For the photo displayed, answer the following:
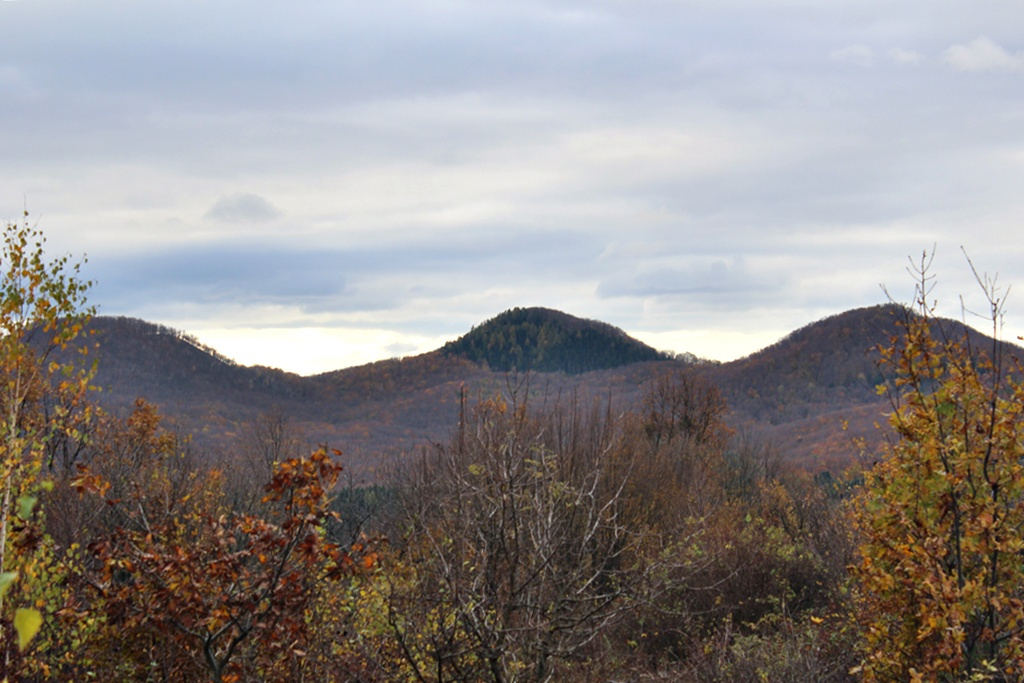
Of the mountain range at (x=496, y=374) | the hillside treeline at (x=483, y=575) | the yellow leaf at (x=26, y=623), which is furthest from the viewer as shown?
the mountain range at (x=496, y=374)

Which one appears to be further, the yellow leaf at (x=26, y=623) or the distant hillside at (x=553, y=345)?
the distant hillside at (x=553, y=345)

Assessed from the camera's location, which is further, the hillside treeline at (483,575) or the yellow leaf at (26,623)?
the hillside treeline at (483,575)

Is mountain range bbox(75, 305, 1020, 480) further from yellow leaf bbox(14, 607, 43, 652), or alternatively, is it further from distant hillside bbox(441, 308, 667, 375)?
yellow leaf bbox(14, 607, 43, 652)

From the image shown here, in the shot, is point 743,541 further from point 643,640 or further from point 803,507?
point 803,507

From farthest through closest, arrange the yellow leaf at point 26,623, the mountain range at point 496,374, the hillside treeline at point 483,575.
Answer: the mountain range at point 496,374 → the hillside treeline at point 483,575 → the yellow leaf at point 26,623

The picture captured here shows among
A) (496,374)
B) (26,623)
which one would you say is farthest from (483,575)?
(496,374)

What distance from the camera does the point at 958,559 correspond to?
6.67 meters

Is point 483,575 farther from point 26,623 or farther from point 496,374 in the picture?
point 496,374

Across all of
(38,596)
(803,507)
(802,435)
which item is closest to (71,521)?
(38,596)

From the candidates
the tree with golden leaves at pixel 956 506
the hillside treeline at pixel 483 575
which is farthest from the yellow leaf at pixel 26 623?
the tree with golden leaves at pixel 956 506

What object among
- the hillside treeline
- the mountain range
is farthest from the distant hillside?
the hillside treeline

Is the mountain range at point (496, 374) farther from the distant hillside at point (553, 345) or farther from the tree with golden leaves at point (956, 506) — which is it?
the tree with golden leaves at point (956, 506)

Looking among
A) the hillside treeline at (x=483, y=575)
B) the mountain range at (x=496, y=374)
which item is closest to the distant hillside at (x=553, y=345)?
the mountain range at (x=496, y=374)

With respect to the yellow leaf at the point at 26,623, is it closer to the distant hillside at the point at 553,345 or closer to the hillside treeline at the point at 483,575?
the hillside treeline at the point at 483,575
